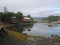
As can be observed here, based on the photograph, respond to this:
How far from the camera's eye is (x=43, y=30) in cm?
386

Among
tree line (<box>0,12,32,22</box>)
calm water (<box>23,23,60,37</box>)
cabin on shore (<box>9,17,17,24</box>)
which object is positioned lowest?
calm water (<box>23,23,60,37</box>)

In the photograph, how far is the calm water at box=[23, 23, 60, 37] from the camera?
3.81 metres

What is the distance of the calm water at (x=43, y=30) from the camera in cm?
381

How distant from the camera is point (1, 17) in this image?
3850 mm


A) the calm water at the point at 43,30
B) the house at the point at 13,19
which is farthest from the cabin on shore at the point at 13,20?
the calm water at the point at 43,30

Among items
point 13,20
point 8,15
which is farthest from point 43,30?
point 8,15

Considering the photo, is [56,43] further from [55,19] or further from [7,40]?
[7,40]

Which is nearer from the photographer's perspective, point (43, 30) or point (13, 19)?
point (43, 30)

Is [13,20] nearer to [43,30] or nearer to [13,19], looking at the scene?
[13,19]

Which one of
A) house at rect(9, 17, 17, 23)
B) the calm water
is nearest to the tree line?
house at rect(9, 17, 17, 23)

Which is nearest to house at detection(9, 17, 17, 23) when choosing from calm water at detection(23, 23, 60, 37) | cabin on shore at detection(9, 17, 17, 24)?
cabin on shore at detection(9, 17, 17, 24)

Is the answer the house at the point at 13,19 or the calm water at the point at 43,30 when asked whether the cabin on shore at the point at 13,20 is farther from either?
the calm water at the point at 43,30

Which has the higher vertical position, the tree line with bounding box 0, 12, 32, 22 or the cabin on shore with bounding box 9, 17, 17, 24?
the tree line with bounding box 0, 12, 32, 22

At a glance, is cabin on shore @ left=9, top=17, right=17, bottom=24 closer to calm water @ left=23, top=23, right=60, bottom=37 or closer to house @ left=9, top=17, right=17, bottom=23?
house @ left=9, top=17, right=17, bottom=23
